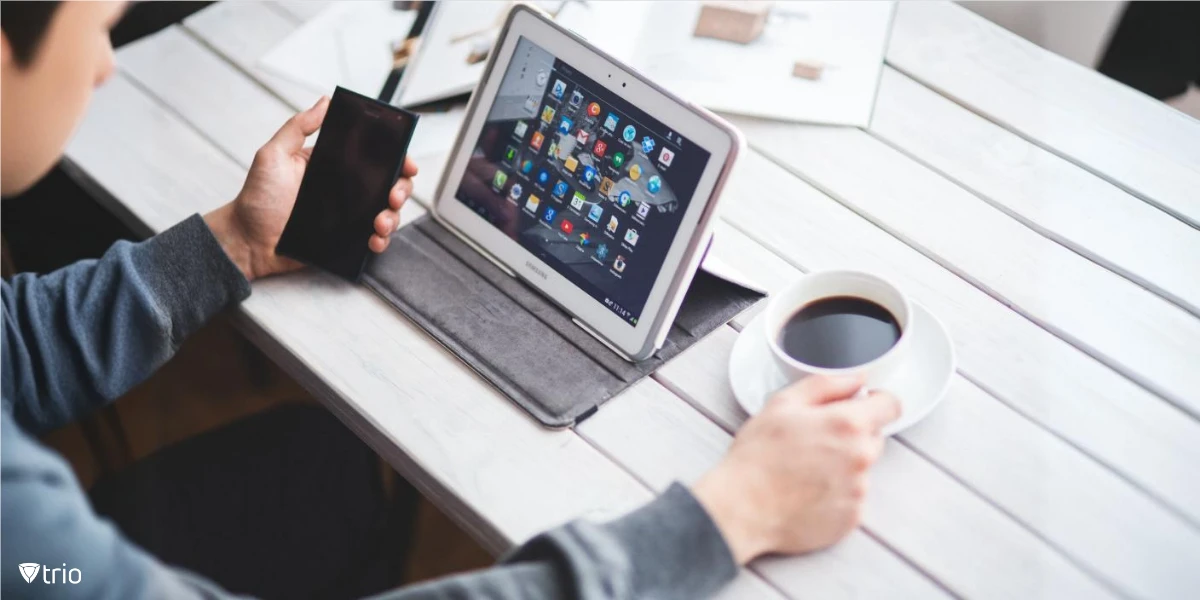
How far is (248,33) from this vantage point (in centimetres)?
124

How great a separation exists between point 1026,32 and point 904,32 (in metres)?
0.30

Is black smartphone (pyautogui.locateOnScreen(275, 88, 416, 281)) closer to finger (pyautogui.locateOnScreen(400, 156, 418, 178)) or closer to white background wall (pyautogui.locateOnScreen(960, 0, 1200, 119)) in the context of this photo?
finger (pyautogui.locateOnScreen(400, 156, 418, 178))

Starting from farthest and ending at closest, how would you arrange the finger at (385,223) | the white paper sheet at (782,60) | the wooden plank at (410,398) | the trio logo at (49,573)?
1. the white paper sheet at (782,60)
2. the finger at (385,223)
3. the wooden plank at (410,398)
4. the trio logo at (49,573)

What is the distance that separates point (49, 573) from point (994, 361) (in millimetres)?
726

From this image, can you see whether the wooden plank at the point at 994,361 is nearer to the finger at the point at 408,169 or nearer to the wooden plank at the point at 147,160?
the finger at the point at 408,169

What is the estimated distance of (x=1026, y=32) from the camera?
1417 millimetres

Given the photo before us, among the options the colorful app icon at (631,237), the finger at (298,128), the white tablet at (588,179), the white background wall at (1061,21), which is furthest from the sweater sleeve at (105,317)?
the white background wall at (1061,21)

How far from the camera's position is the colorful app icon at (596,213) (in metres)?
0.91

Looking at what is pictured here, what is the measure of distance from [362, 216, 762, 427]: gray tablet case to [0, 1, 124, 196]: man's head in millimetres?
297

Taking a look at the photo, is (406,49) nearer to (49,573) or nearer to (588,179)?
(588,179)

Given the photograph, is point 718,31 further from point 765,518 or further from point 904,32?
point 765,518

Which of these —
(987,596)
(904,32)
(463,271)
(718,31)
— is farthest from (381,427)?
(904,32)

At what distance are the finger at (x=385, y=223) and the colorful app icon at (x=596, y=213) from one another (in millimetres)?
191

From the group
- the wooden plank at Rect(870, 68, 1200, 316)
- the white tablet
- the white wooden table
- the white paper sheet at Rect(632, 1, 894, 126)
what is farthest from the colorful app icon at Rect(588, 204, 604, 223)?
the wooden plank at Rect(870, 68, 1200, 316)
